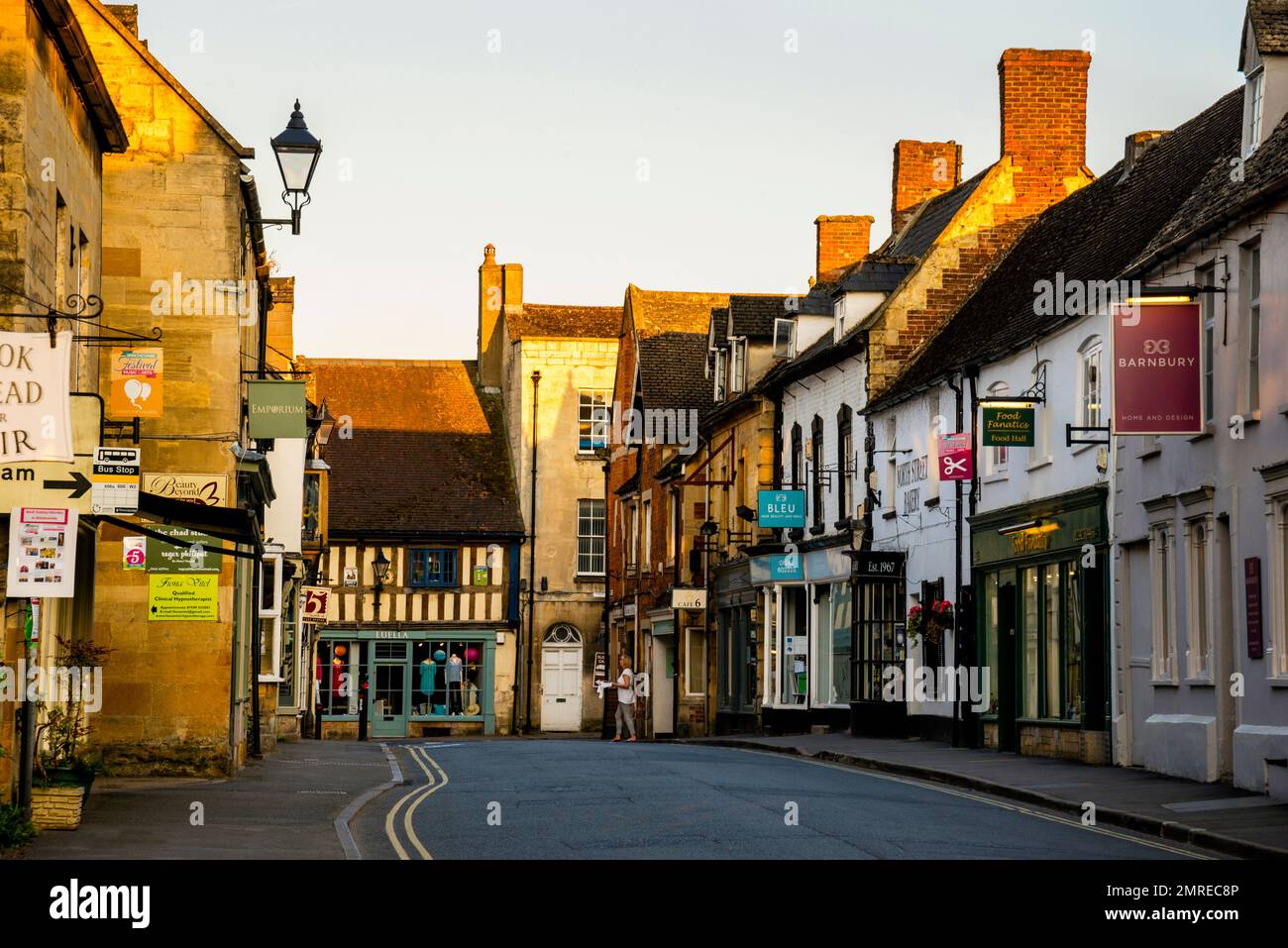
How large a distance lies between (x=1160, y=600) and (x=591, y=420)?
3876 centimetres

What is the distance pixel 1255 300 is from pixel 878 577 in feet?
48.1

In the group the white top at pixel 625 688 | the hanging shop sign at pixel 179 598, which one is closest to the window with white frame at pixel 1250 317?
the hanging shop sign at pixel 179 598

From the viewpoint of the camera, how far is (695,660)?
49.3 meters

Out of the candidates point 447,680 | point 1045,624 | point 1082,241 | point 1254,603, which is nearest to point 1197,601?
point 1254,603

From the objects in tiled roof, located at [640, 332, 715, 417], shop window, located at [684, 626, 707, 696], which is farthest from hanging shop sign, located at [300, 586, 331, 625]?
tiled roof, located at [640, 332, 715, 417]

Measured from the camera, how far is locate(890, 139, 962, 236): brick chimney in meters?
44.4

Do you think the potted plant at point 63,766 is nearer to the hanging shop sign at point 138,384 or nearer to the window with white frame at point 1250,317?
the hanging shop sign at point 138,384

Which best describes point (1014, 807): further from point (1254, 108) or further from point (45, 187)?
point (45, 187)

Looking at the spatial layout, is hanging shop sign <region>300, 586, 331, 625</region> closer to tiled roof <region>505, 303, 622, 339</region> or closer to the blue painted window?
the blue painted window

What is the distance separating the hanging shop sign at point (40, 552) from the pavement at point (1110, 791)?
943 centimetres

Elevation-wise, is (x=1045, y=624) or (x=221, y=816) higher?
(x=1045, y=624)

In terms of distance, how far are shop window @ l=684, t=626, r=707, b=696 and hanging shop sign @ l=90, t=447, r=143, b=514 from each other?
3252 centimetres

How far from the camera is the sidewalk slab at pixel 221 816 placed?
49.1 ft

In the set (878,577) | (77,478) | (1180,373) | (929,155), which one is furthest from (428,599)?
(77,478)
